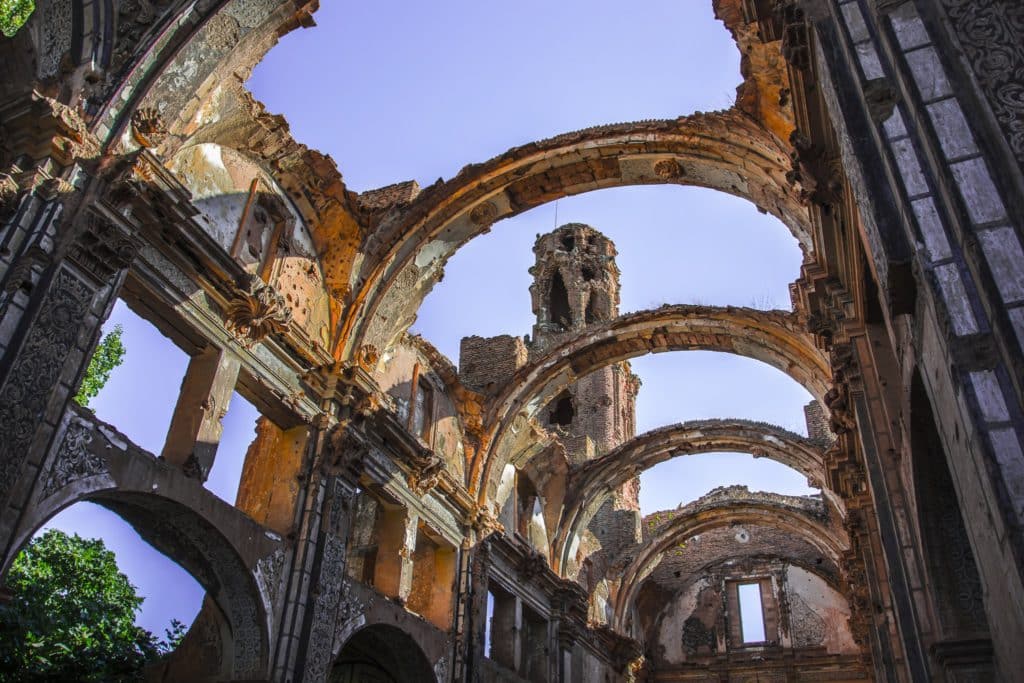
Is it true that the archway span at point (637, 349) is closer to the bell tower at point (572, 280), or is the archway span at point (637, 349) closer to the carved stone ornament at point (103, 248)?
the carved stone ornament at point (103, 248)

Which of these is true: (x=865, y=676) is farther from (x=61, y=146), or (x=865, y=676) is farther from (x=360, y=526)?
(x=61, y=146)

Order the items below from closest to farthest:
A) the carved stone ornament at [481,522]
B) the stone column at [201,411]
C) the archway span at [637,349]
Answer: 1. the stone column at [201,411]
2. the archway span at [637,349]
3. the carved stone ornament at [481,522]

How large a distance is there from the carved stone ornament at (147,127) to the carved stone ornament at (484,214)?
5.03m

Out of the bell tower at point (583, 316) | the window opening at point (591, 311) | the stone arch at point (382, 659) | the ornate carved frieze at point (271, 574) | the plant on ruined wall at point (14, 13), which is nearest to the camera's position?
the ornate carved frieze at point (271, 574)

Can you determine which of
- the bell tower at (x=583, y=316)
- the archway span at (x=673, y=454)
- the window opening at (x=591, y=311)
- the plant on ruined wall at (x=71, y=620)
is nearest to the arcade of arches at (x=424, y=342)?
the archway span at (x=673, y=454)

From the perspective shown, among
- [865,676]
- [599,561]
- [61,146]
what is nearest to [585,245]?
[599,561]

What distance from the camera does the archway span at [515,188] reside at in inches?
455

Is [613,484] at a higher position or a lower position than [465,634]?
higher

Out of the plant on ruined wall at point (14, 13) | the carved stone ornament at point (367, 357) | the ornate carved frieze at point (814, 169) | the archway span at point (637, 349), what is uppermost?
the plant on ruined wall at point (14, 13)

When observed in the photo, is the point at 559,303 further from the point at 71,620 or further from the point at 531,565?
the point at 71,620

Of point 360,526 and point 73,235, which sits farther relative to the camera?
point 360,526

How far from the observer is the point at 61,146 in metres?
7.58

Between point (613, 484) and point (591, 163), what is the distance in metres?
9.33

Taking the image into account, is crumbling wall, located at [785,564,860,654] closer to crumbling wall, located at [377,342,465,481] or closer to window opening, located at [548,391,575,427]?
window opening, located at [548,391,575,427]
